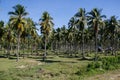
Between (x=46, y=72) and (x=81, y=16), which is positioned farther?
(x=81, y=16)

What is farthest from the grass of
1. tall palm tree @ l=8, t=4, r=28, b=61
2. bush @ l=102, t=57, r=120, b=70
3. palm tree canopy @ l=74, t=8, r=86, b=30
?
palm tree canopy @ l=74, t=8, r=86, b=30

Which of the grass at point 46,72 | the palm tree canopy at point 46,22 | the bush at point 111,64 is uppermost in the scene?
the palm tree canopy at point 46,22

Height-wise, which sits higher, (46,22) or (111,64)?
(46,22)

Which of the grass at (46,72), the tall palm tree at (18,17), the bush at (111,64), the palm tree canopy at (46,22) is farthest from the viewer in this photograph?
the palm tree canopy at (46,22)

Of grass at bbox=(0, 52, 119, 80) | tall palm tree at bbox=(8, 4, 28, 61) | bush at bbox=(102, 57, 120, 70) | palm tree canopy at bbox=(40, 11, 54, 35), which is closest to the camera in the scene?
grass at bbox=(0, 52, 119, 80)

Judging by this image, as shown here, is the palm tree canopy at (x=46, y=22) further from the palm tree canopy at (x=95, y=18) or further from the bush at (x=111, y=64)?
the bush at (x=111, y=64)

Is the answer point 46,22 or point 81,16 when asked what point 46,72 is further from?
point 81,16

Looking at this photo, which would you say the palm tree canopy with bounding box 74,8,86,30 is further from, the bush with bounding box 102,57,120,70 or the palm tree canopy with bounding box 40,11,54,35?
the bush with bounding box 102,57,120,70

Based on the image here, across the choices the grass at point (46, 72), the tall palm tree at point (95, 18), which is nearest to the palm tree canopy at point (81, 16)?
the tall palm tree at point (95, 18)

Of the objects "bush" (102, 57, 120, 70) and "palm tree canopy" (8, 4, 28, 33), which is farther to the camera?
"palm tree canopy" (8, 4, 28, 33)

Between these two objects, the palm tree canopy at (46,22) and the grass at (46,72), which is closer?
the grass at (46,72)

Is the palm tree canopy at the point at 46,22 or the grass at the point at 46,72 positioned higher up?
the palm tree canopy at the point at 46,22

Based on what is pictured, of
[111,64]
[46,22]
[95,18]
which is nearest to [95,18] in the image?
[95,18]

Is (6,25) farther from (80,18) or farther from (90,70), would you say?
(90,70)
